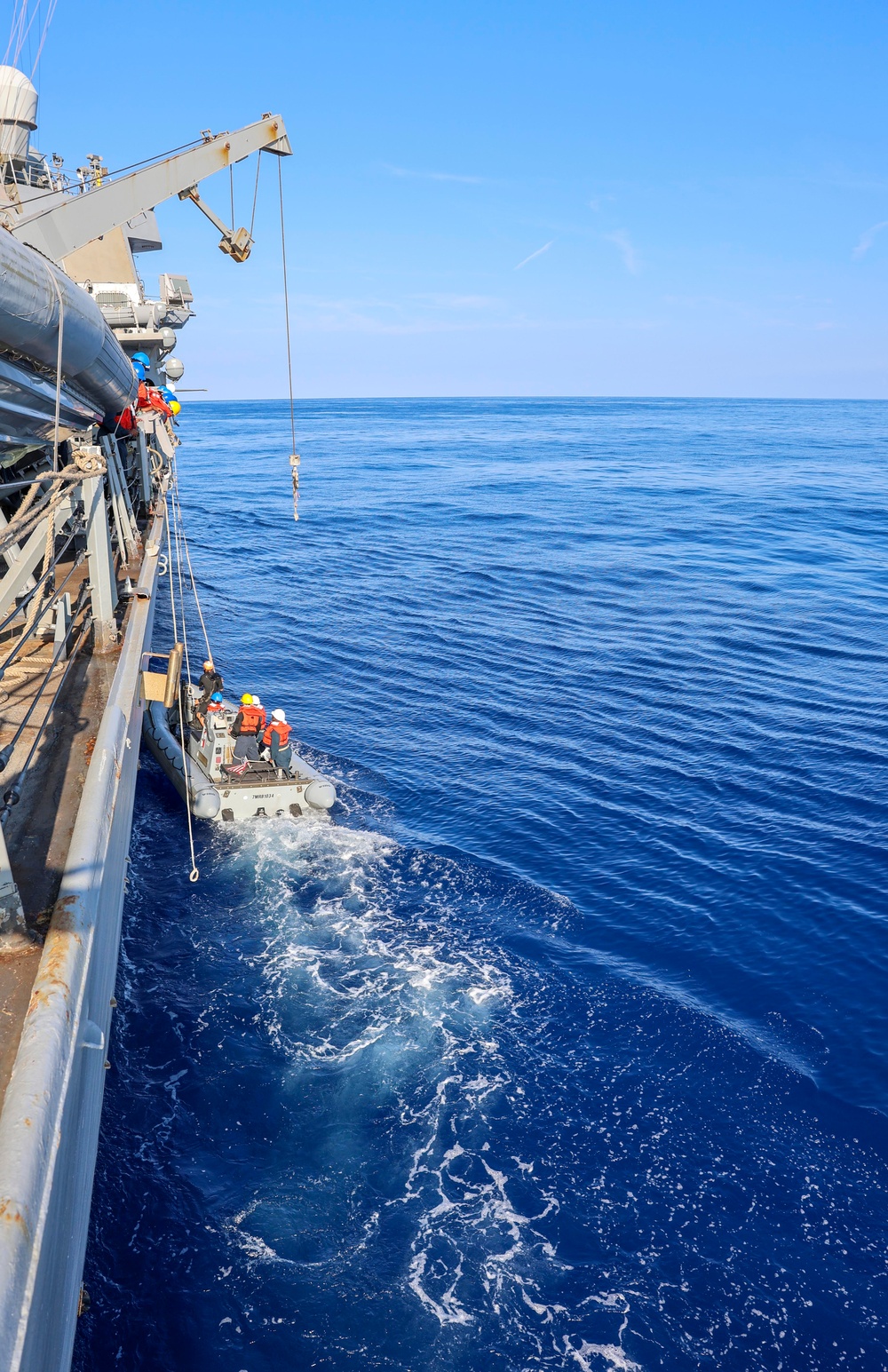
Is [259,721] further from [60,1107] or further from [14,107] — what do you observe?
[14,107]

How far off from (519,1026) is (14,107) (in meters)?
34.7

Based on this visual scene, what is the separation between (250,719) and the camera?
61.1 feet

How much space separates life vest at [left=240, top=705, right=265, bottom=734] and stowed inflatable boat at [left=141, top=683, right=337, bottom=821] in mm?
398

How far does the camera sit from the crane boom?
1193 centimetres

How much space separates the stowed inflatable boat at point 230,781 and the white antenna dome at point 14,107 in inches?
922

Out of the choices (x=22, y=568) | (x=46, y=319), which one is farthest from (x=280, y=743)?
(x=22, y=568)

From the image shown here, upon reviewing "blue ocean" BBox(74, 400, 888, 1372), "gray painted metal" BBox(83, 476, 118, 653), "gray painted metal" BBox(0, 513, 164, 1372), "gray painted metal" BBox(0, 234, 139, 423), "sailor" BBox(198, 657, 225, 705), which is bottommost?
"blue ocean" BBox(74, 400, 888, 1372)

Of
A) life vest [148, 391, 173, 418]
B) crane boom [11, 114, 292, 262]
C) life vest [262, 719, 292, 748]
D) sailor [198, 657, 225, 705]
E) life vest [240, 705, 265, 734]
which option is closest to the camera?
crane boom [11, 114, 292, 262]

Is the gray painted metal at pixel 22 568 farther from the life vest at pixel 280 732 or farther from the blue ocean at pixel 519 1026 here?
the life vest at pixel 280 732

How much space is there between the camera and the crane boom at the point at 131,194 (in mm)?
11930

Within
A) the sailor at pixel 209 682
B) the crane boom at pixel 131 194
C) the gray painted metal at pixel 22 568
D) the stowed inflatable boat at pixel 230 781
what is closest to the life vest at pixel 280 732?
the stowed inflatable boat at pixel 230 781

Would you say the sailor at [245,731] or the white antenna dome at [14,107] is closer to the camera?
the sailor at [245,731]

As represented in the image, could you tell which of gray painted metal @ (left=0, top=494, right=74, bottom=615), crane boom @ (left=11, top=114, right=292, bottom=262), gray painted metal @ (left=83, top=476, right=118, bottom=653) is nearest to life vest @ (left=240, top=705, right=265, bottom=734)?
gray painted metal @ (left=83, top=476, right=118, bottom=653)

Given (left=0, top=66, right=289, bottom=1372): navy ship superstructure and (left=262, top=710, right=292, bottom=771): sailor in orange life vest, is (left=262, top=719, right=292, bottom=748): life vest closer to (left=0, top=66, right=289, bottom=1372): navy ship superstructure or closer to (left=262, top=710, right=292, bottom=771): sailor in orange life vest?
(left=262, top=710, right=292, bottom=771): sailor in orange life vest
